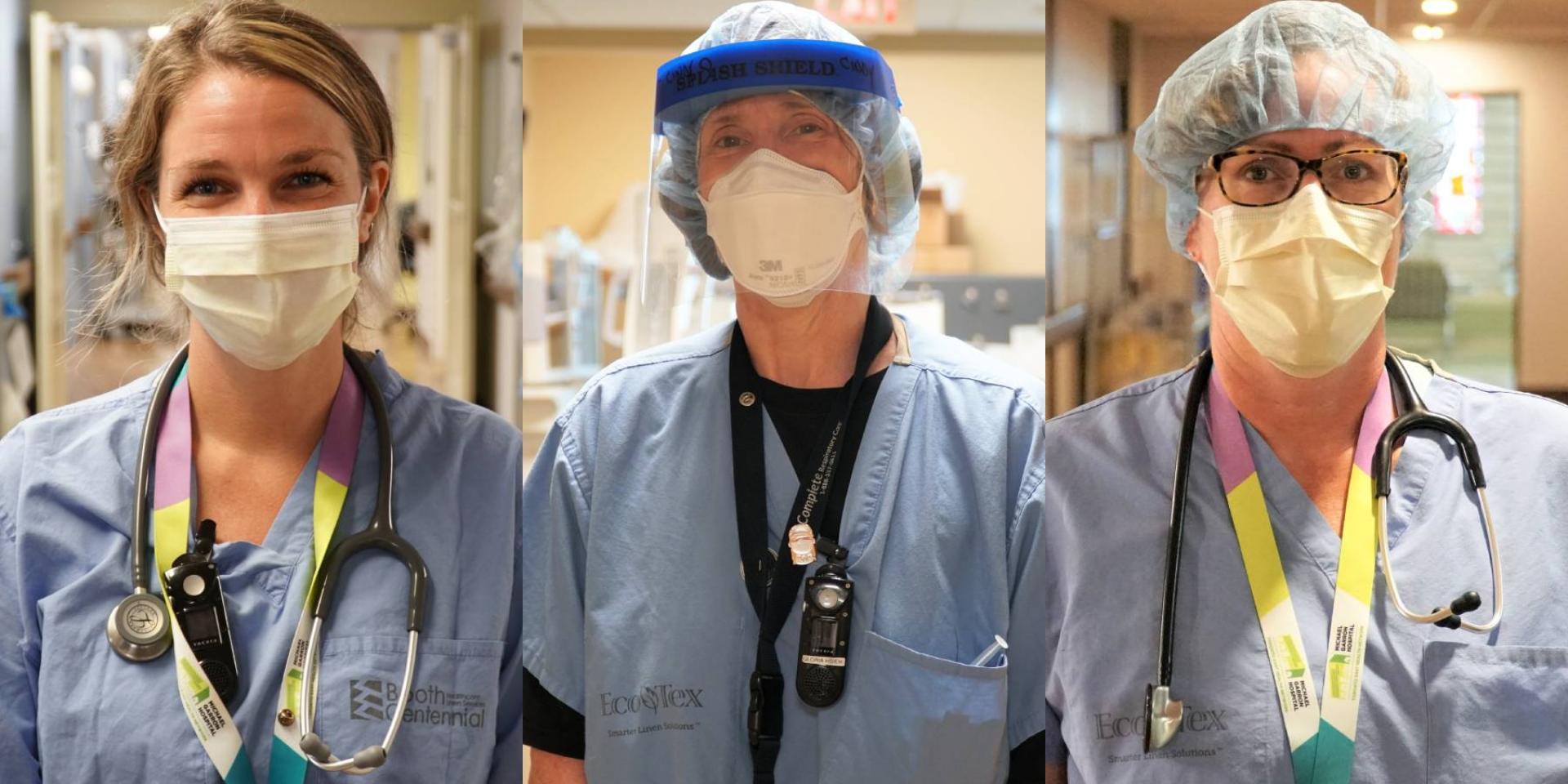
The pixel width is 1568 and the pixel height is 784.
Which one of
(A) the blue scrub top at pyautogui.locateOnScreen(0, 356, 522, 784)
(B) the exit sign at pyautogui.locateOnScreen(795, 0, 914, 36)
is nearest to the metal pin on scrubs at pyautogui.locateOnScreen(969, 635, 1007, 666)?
(A) the blue scrub top at pyautogui.locateOnScreen(0, 356, 522, 784)

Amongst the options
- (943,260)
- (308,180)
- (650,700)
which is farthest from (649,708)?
(308,180)

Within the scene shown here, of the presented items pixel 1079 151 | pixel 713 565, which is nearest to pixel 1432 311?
pixel 1079 151

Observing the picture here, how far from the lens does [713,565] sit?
4.48ft

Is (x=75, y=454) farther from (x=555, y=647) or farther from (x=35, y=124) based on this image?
(x=555, y=647)

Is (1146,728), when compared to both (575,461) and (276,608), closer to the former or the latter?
(575,461)

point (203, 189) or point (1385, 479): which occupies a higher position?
point (203, 189)

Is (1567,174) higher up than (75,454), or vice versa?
(1567,174)

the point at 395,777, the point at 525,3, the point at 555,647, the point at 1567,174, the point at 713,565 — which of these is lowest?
the point at 395,777

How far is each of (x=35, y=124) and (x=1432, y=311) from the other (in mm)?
1673

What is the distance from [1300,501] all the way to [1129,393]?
228 millimetres

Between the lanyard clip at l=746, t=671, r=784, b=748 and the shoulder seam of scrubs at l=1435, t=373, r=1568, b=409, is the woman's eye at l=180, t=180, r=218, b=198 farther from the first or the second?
the shoulder seam of scrubs at l=1435, t=373, r=1568, b=409

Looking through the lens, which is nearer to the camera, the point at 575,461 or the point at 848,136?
the point at 848,136

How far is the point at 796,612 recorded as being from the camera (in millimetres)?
1335

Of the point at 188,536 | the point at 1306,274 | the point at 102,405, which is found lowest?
the point at 188,536
